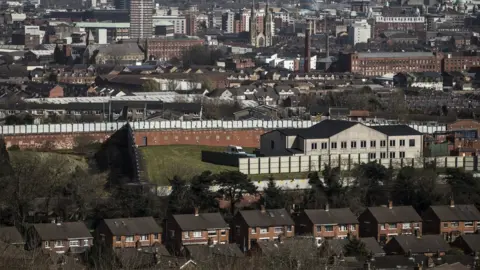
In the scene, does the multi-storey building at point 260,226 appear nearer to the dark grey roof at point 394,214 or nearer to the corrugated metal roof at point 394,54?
the dark grey roof at point 394,214

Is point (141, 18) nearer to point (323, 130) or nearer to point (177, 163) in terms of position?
point (323, 130)

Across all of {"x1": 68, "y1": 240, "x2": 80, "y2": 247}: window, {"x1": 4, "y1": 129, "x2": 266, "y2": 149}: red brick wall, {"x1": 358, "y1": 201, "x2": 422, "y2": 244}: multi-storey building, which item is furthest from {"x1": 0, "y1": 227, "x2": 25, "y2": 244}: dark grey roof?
{"x1": 4, "y1": 129, "x2": 266, "y2": 149}: red brick wall

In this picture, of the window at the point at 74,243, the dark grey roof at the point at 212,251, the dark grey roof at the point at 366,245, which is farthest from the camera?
the window at the point at 74,243

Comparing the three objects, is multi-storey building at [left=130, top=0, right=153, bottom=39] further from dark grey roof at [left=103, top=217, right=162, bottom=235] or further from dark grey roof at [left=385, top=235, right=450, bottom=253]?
dark grey roof at [left=385, top=235, right=450, bottom=253]

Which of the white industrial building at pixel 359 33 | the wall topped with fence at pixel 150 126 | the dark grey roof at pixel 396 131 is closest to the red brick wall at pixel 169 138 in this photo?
the wall topped with fence at pixel 150 126

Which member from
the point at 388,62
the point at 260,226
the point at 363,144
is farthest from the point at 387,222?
the point at 388,62

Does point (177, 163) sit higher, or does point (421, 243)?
point (421, 243)
